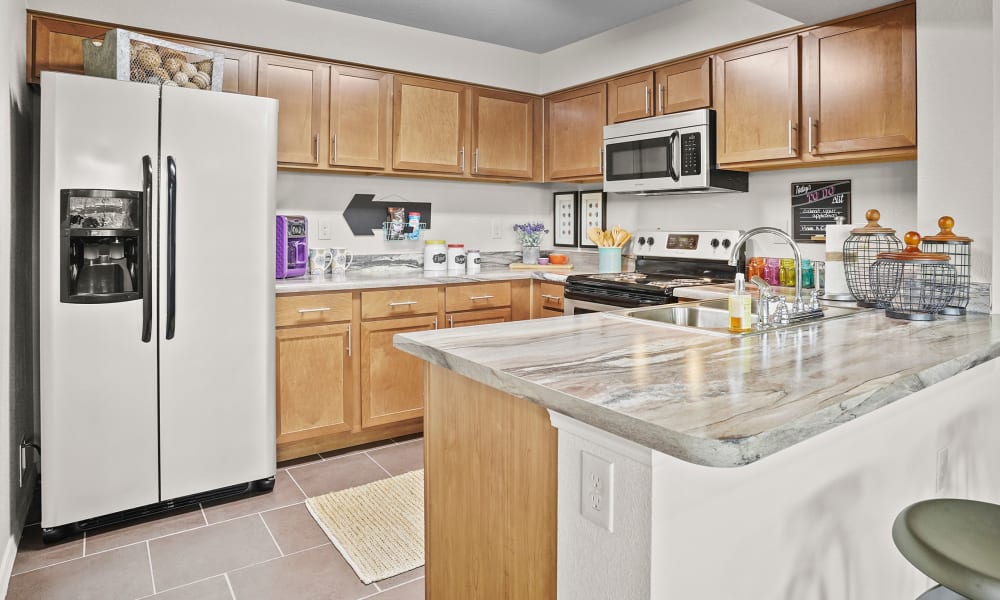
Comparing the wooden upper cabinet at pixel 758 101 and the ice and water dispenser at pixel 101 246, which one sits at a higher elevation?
the wooden upper cabinet at pixel 758 101

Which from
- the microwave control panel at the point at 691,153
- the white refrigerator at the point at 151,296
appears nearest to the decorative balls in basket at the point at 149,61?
the white refrigerator at the point at 151,296

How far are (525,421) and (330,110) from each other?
2.70m

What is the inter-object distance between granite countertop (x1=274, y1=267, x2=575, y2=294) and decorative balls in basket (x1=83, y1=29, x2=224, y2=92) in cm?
96

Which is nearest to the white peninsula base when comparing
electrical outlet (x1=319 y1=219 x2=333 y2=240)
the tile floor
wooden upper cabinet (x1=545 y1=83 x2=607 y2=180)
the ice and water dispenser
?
the tile floor

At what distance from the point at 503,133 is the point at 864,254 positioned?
2.44m

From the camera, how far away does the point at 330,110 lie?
137 inches

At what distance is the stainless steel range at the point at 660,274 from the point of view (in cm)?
329

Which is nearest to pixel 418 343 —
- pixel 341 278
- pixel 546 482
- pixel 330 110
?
pixel 546 482

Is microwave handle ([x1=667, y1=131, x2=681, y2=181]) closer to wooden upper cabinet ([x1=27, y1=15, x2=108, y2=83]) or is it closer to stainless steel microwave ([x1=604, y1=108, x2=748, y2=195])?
stainless steel microwave ([x1=604, y1=108, x2=748, y2=195])

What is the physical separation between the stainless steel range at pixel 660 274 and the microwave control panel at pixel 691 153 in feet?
1.42

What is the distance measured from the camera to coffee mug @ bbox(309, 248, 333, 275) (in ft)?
11.9

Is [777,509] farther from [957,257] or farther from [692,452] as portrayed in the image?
[957,257]

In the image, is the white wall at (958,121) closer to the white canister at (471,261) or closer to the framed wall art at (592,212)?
the framed wall art at (592,212)

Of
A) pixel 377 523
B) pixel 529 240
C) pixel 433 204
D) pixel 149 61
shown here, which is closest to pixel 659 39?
pixel 529 240
